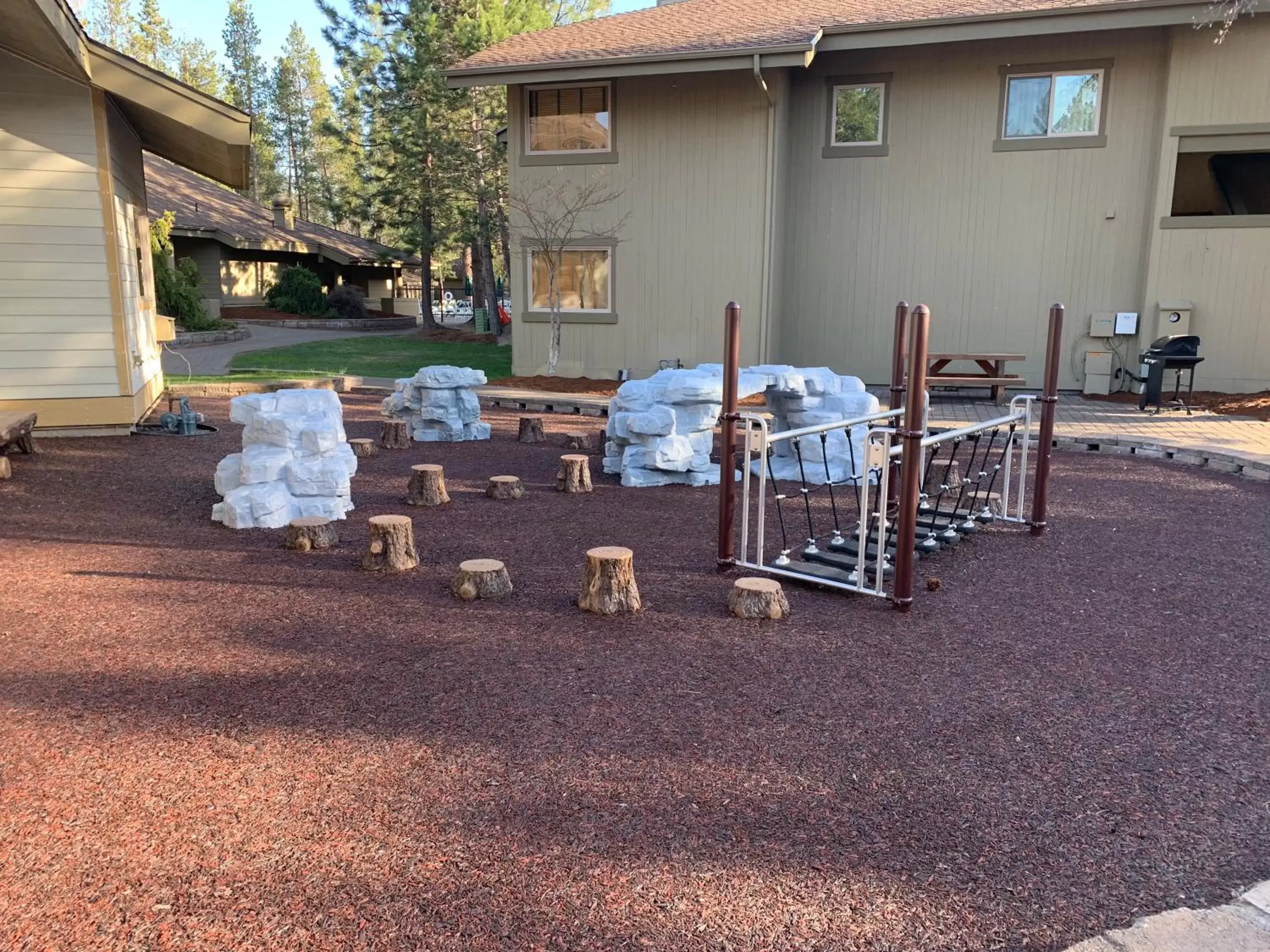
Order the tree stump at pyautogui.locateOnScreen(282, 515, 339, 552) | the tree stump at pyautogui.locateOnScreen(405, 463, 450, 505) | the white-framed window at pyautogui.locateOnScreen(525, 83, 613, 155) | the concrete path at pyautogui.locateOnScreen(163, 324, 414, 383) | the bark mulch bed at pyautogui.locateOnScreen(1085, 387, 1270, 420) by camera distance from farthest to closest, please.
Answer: the concrete path at pyautogui.locateOnScreen(163, 324, 414, 383) < the white-framed window at pyautogui.locateOnScreen(525, 83, 613, 155) < the bark mulch bed at pyautogui.locateOnScreen(1085, 387, 1270, 420) < the tree stump at pyautogui.locateOnScreen(405, 463, 450, 505) < the tree stump at pyautogui.locateOnScreen(282, 515, 339, 552)

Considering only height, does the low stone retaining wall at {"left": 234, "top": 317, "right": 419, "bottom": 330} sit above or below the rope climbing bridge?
above

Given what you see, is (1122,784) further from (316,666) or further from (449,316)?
(449,316)

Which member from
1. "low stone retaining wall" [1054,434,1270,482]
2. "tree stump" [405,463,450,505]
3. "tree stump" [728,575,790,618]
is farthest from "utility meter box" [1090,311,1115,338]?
"tree stump" [728,575,790,618]

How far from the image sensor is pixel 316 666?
4.07m

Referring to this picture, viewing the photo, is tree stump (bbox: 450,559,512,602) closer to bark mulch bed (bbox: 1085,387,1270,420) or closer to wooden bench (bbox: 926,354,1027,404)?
wooden bench (bbox: 926,354,1027,404)

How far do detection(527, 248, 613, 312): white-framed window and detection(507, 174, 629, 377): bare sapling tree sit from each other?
2.5 inches

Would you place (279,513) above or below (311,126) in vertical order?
below

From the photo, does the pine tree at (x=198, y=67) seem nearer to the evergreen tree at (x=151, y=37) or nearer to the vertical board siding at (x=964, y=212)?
the evergreen tree at (x=151, y=37)

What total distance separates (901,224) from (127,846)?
13.7 meters

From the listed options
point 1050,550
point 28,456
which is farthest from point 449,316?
point 1050,550

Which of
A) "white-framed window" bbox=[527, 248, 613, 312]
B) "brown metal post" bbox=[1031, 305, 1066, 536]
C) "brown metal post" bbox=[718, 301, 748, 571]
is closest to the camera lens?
"brown metal post" bbox=[718, 301, 748, 571]

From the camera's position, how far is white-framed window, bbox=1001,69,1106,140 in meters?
13.3

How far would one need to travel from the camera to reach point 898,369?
6457 mm

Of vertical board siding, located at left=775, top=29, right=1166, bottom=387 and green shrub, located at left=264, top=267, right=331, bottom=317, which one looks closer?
vertical board siding, located at left=775, top=29, right=1166, bottom=387
